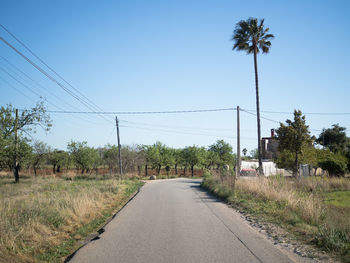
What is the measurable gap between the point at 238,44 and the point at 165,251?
22.1m

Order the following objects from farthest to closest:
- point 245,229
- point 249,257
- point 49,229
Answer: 1. point 245,229
2. point 49,229
3. point 249,257

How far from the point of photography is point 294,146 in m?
26.7

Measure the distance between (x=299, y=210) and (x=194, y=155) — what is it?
49816 mm

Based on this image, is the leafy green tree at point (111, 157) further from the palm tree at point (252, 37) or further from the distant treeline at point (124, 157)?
the palm tree at point (252, 37)

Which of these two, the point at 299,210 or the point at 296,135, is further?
the point at 296,135

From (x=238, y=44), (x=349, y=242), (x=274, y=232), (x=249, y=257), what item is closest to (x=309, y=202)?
(x=274, y=232)

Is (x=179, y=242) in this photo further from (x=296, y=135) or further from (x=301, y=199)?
(x=296, y=135)

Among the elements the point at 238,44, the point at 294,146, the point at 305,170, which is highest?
the point at 238,44

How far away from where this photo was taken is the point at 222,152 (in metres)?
67.3

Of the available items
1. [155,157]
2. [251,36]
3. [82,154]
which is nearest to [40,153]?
[82,154]

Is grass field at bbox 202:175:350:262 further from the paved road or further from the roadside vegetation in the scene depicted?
the paved road

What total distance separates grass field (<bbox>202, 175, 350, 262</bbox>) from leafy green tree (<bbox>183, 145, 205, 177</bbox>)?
1585 inches

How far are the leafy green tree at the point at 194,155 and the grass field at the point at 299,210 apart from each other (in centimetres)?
4025

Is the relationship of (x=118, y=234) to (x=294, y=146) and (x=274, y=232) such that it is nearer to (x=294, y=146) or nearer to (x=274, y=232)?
(x=274, y=232)
